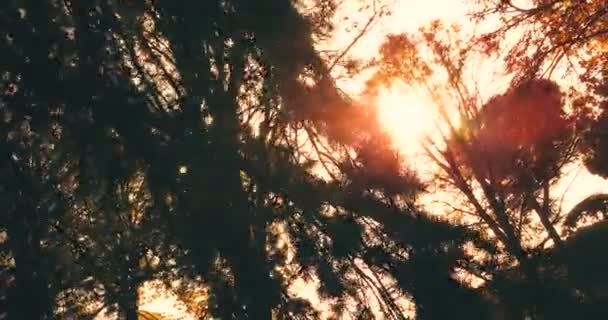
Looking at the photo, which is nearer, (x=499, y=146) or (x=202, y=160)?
(x=202, y=160)

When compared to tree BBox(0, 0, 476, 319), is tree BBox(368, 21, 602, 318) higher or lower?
higher

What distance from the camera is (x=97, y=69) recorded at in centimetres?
445

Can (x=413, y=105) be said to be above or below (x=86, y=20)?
above

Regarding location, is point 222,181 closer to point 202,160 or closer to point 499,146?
point 202,160

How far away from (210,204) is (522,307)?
286cm

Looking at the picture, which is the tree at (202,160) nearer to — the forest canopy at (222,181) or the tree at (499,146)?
the forest canopy at (222,181)

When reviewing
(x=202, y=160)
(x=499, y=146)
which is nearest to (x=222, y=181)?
(x=202, y=160)

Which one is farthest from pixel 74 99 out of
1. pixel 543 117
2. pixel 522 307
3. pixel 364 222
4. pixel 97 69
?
pixel 543 117

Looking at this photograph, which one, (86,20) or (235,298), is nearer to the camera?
(86,20)

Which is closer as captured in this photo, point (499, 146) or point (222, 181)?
point (222, 181)

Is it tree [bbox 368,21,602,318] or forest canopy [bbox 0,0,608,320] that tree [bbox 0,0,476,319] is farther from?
tree [bbox 368,21,602,318]

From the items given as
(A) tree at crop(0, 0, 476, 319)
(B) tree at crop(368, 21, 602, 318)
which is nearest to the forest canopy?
(A) tree at crop(0, 0, 476, 319)

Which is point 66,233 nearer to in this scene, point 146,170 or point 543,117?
point 146,170

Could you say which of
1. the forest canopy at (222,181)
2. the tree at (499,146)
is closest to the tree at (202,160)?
the forest canopy at (222,181)
